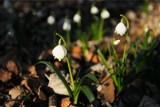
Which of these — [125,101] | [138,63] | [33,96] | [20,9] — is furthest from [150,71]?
[20,9]

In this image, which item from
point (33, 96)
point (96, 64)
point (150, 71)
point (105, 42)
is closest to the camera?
point (33, 96)

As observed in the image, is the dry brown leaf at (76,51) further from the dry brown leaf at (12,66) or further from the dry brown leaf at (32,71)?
the dry brown leaf at (12,66)

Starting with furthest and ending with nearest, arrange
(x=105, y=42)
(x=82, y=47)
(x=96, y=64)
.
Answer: (x=105, y=42) < (x=82, y=47) < (x=96, y=64)

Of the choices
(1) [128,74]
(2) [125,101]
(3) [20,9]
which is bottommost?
(2) [125,101]

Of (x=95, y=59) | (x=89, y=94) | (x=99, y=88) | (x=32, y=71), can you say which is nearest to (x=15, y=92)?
(x=32, y=71)

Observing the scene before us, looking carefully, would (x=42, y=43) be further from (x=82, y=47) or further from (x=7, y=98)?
(x=7, y=98)

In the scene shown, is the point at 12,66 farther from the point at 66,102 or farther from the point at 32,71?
the point at 66,102

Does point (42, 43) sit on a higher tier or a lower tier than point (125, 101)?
higher

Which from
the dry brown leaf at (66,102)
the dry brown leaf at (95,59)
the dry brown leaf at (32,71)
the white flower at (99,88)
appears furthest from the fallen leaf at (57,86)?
the dry brown leaf at (95,59)
